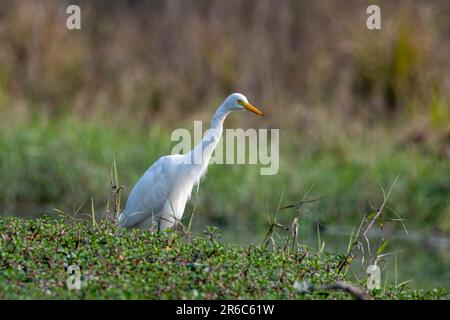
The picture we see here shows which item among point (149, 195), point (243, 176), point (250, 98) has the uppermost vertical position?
point (250, 98)

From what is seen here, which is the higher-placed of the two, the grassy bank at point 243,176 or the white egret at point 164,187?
the white egret at point 164,187

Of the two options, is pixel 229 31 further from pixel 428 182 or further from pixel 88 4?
pixel 428 182

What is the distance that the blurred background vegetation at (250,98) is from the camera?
1191 centimetres

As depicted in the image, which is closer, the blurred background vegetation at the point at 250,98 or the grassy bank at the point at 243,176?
the grassy bank at the point at 243,176

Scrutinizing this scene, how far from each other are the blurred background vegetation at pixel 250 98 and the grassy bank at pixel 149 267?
4421mm

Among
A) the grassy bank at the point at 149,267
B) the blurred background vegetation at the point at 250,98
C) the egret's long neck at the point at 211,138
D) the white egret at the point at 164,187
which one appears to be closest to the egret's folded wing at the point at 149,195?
the white egret at the point at 164,187

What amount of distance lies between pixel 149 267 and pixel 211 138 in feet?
7.93

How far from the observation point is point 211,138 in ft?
25.6

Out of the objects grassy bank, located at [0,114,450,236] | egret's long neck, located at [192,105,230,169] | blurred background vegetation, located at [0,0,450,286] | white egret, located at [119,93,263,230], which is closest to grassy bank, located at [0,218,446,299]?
egret's long neck, located at [192,105,230,169]

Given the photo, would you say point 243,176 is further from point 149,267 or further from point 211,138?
point 149,267

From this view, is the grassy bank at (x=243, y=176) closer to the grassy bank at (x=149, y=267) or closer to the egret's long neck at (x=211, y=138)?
the egret's long neck at (x=211, y=138)

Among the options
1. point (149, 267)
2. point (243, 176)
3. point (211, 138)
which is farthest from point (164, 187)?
point (243, 176)

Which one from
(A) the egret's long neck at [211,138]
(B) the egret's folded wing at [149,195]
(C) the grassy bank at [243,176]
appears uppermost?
(A) the egret's long neck at [211,138]

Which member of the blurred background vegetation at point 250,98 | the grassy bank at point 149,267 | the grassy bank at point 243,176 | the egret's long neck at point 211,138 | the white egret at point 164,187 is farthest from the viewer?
the blurred background vegetation at point 250,98
